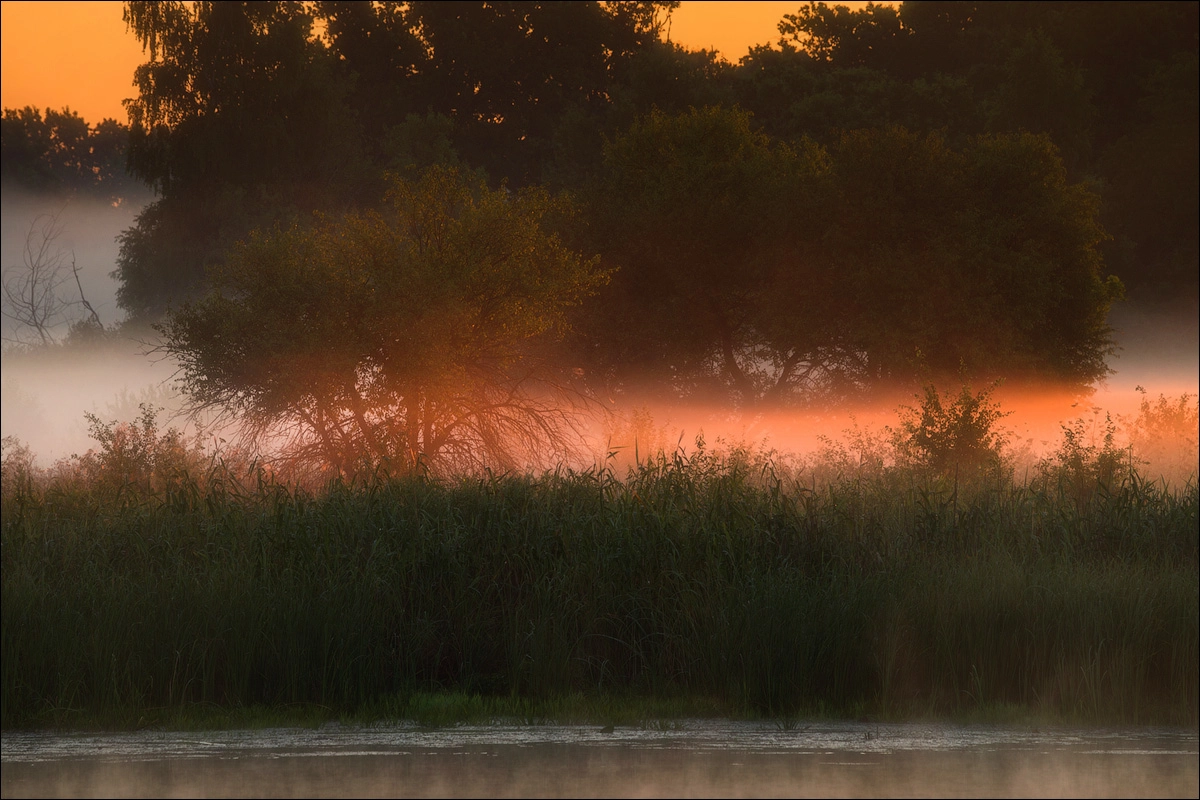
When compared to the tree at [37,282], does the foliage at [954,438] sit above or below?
below

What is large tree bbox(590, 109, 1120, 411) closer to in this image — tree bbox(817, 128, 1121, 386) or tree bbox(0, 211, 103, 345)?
tree bbox(817, 128, 1121, 386)

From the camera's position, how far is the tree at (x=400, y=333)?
2570 centimetres

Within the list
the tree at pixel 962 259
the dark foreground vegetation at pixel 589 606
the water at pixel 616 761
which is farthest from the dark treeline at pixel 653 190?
the water at pixel 616 761

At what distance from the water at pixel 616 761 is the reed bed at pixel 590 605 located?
2.46ft

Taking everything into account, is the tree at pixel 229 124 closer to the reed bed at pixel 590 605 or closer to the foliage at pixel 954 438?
the foliage at pixel 954 438

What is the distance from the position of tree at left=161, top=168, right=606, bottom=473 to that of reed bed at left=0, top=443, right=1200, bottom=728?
33.6ft

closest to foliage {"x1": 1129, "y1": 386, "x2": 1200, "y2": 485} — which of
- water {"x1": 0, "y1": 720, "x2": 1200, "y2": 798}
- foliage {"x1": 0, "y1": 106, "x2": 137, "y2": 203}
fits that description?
water {"x1": 0, "y1": 720, "x2": 1200, "y2": 798}

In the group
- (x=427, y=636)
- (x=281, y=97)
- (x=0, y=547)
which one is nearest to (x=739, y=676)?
(x=427, y=636)

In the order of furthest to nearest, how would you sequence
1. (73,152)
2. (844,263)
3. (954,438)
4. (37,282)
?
1. (73,152)
2. (37,282)
3. (844,263)
4. (954,438)

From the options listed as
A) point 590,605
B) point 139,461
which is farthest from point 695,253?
point 590,605

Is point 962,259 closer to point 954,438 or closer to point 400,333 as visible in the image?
point 954,438

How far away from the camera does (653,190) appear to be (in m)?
36.0

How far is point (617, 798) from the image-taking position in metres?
8.91

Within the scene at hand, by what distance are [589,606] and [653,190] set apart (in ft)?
78.3
